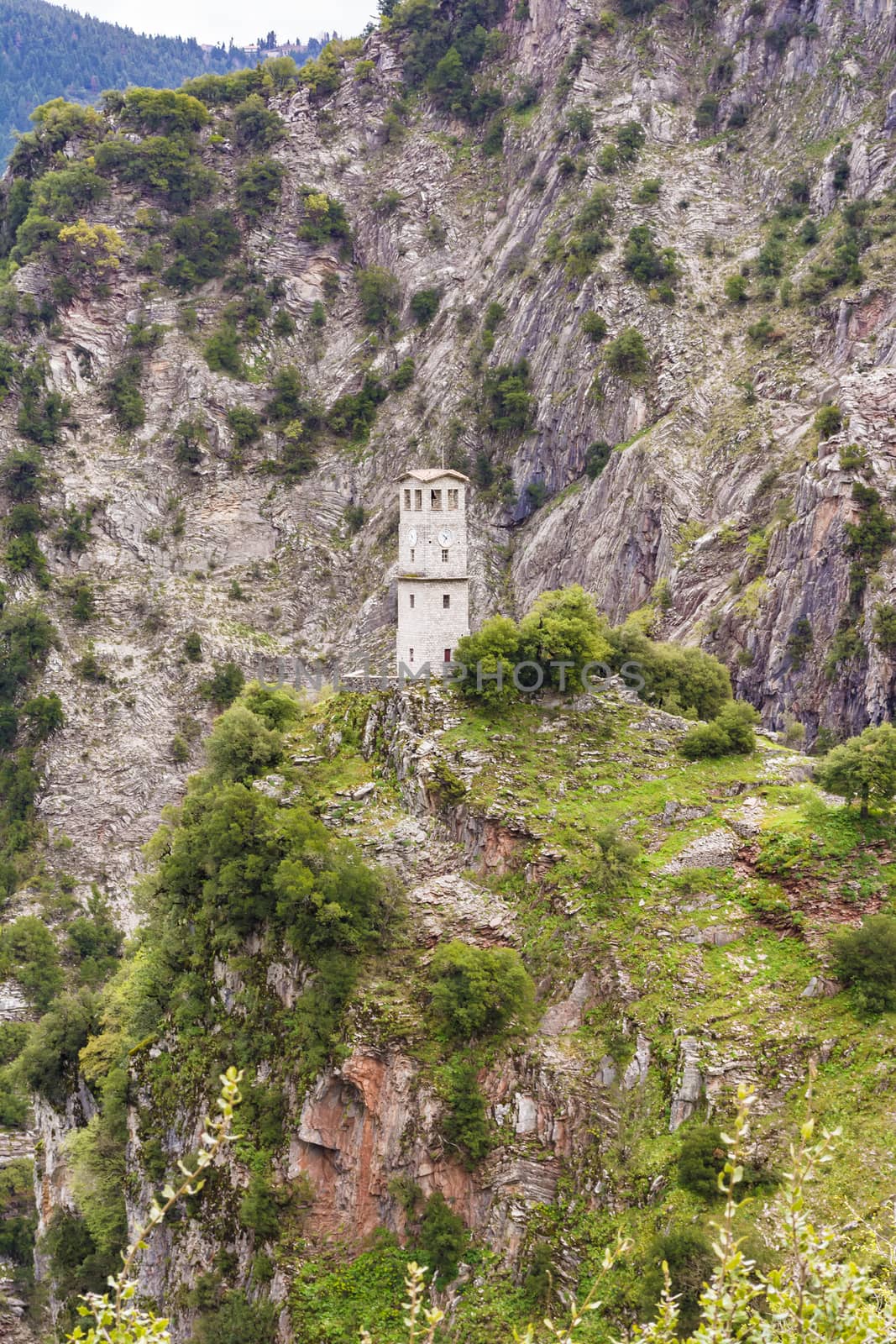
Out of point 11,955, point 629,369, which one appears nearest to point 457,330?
point 629,369

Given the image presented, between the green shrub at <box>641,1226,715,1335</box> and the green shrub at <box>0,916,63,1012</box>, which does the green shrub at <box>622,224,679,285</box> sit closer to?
the green shrub at <box>0,916,63,1012</box>

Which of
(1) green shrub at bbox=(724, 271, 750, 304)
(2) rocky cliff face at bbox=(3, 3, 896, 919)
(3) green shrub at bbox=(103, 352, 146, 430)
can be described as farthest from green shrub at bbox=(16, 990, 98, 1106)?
(1) green shrub at bbox=(724, 271, 750, 304)

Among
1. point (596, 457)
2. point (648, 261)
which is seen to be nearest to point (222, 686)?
point (596, 457)

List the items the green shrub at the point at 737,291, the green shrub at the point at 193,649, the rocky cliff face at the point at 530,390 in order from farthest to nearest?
the green shrub at the point at 193,649 < the green shrub at the point at 737,291 < the rocky cliff face at the point at 530,390

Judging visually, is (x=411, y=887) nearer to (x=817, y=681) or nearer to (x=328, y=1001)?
(x=328, y=1001)

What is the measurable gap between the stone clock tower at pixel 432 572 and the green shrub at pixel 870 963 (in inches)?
744

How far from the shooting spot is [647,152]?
93.0 m

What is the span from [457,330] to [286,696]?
2321 inches

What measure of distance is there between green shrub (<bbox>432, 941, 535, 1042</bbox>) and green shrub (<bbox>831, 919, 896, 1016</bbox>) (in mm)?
9006

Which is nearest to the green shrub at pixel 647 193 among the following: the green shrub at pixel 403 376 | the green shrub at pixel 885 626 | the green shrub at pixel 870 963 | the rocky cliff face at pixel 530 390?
the rocky cliff face at pixel 530 390

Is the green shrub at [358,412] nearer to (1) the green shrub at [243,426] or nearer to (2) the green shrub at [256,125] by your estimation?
(1) the green shrub at [243,426]

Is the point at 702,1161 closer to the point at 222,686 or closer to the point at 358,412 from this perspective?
the point at 222,686

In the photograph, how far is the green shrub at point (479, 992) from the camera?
34906 mm

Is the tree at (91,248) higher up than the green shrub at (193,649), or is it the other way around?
the tree at (91,248)
